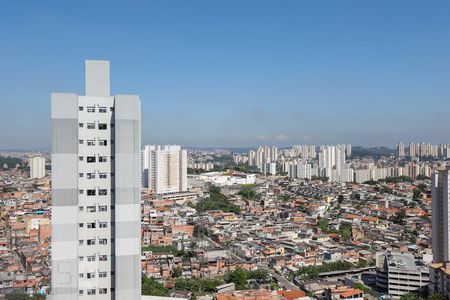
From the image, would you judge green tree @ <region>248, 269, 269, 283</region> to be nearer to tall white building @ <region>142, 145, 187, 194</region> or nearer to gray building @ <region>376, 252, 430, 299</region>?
gray building @ <region>376, 252, 430, 299</region>

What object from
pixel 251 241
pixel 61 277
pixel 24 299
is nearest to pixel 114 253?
pixel 61 277

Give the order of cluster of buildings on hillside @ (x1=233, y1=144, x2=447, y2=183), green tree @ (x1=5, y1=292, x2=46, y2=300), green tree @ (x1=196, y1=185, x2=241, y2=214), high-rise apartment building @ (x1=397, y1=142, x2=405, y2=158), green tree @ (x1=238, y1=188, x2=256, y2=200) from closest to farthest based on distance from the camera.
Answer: green tree @ (x1=5, y1=292, x2=46, y2=300), green tree @ (x1=196, y1=185, x2=241, y2=214), green tree @ (x1=238, y1=188, x2=256, y2=200), cluster of buildings on hillside @ (x1=233, y1=144, x2=447, y2=183), high-rise apartment building @ (x1=397, y1=142, x2=405, y2=158)

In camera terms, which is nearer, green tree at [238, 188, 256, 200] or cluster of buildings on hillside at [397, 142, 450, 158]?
green tree at [238, 188, 256, 200]

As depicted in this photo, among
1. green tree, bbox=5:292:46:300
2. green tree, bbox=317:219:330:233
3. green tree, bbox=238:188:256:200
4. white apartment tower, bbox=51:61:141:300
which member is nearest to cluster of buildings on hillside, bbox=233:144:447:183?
green tree, bbox=238:188:256:200

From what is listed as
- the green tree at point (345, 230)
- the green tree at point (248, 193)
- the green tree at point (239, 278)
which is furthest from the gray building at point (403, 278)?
the green tree at point (248, 193)

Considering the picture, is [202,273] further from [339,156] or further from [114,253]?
[339,156]

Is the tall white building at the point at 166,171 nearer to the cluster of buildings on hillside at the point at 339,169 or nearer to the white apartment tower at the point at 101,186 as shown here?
the cluster of buildings on hillside at the point at 339,169

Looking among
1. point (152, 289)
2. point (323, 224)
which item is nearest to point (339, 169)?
point (323, 224)
